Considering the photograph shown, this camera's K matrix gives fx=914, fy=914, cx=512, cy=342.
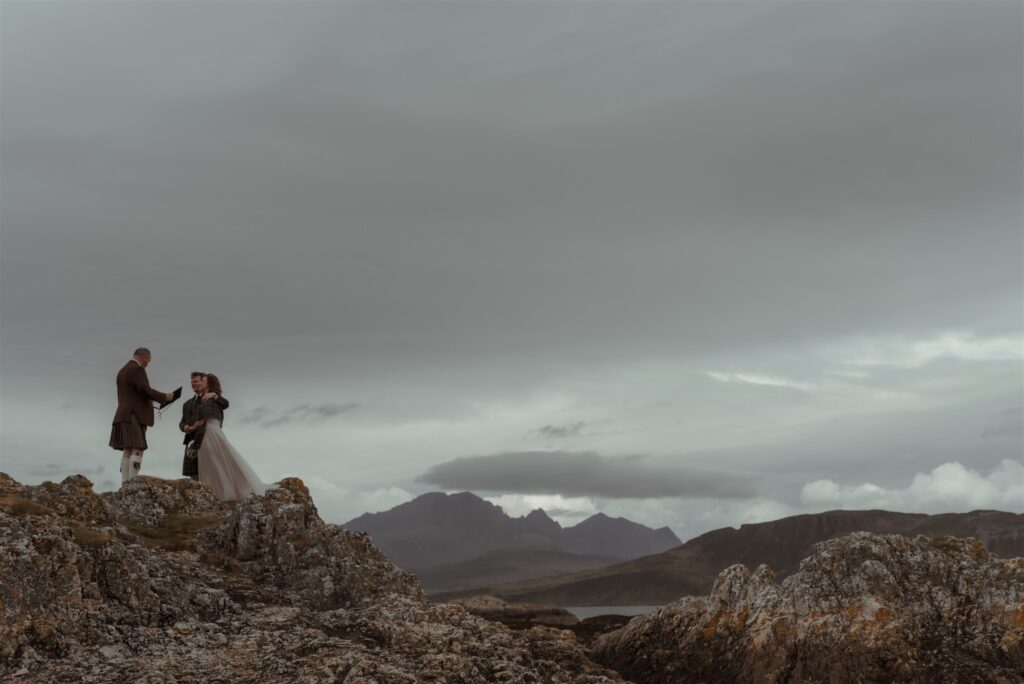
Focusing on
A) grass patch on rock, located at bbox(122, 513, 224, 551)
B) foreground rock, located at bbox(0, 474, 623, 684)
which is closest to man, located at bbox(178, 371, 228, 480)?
grass patch on rock, located at bbox(122, 513, 224, 551)

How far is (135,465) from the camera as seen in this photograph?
3475cm

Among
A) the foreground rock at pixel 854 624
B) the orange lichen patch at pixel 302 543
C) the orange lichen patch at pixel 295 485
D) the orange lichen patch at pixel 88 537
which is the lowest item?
the foreground rock at pixel 854 624

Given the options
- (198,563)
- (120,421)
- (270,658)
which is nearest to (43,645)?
(270,658)

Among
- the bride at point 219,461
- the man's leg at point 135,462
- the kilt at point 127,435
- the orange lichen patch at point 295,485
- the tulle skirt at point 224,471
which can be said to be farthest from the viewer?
the tulle skirt at point 224,471

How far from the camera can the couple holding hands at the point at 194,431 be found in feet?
111

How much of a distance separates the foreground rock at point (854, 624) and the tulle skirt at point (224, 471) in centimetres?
1479

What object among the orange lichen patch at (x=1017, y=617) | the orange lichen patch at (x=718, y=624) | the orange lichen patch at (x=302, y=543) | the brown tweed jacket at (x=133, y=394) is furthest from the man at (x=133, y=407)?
the orange lichen patch at (x=1017, y=617)

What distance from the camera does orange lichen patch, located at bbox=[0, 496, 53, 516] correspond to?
71.3ft

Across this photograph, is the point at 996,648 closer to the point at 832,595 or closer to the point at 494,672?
the point at 832,595

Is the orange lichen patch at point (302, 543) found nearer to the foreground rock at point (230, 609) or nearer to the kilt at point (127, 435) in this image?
the foreground rock at point (230, 609)

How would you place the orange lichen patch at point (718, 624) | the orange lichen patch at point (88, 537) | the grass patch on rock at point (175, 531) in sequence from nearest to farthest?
the orange lichen patch at point (88, 537), the orange lichen patch at point (718, 624), the grass patch on rock at point (175, 531)

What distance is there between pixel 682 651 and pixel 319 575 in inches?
438

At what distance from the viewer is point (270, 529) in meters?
28.3

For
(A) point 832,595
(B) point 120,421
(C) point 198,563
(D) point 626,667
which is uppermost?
(B) point 120,421
